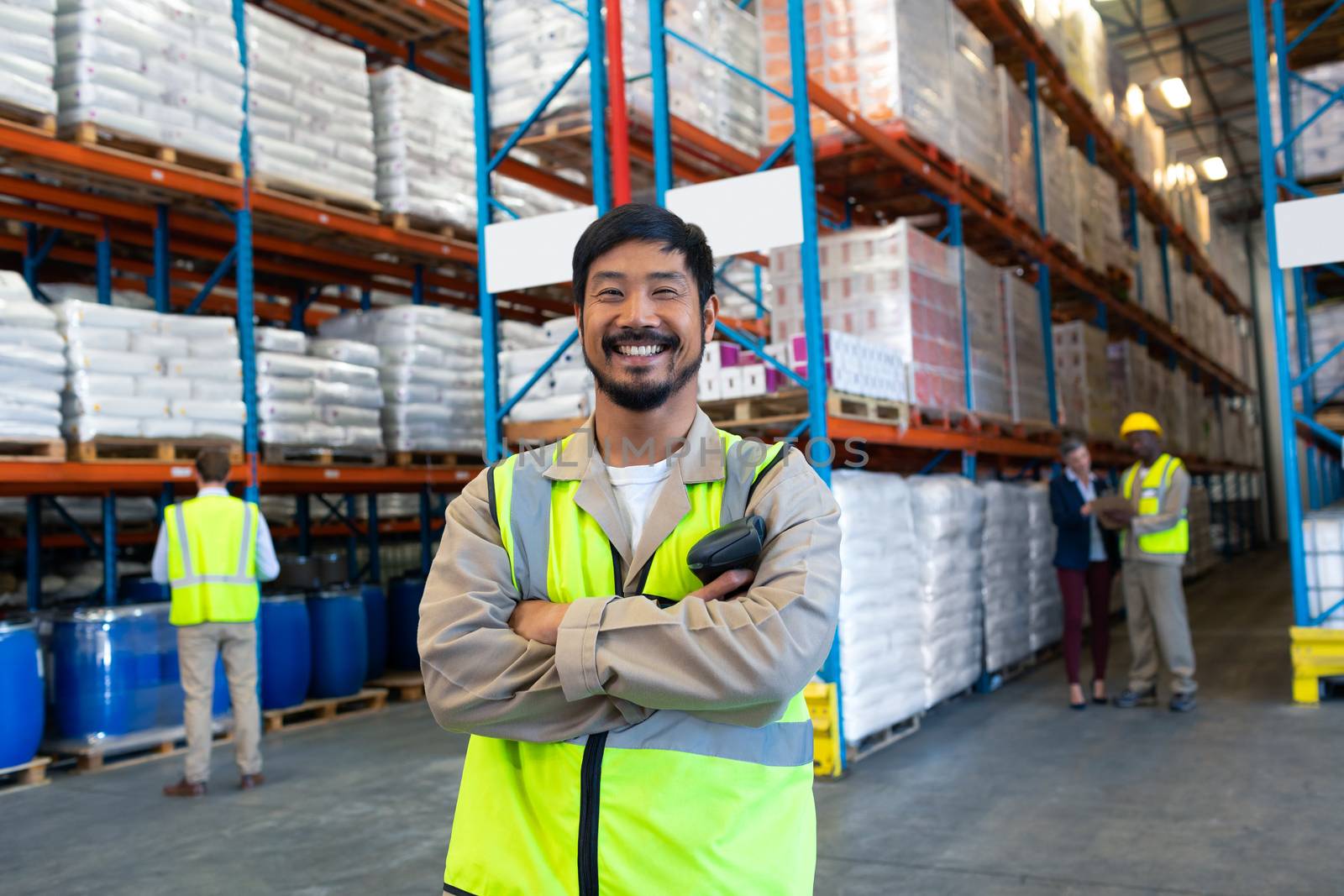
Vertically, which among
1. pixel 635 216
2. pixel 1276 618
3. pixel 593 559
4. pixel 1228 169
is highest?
pixel 1228 169

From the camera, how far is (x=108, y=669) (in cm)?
688

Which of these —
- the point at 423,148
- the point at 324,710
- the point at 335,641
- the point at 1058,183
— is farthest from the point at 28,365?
the point at 1058,183

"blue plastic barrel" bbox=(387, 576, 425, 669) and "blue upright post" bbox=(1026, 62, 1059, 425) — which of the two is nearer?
"blue plastic barrel" bbox=(387, 576, 425, 669)

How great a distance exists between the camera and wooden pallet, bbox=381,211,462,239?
893 cm

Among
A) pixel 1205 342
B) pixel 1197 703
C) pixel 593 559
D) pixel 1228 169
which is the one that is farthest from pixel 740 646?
pixel 1228 169

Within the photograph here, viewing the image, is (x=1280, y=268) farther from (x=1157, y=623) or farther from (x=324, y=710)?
(x=324, y=710)

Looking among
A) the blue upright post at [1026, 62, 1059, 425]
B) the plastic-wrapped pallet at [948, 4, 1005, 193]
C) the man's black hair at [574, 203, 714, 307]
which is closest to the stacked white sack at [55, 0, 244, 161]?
the plastic-wrapped pallet at [948, 4, 1005, 193]

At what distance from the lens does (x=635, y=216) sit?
163 centimetres

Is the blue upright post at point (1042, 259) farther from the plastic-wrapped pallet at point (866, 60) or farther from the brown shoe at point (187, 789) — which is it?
the brown shoe at point (187, 789)

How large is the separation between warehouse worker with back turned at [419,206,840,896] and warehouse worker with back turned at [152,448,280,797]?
16.1ft

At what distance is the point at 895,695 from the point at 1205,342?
47.0 ft

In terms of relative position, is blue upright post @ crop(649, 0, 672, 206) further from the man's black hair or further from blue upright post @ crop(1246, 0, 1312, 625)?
the man's black hair

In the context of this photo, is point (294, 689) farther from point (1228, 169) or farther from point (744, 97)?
point (1228, 169)

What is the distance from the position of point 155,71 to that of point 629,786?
7152 mm
